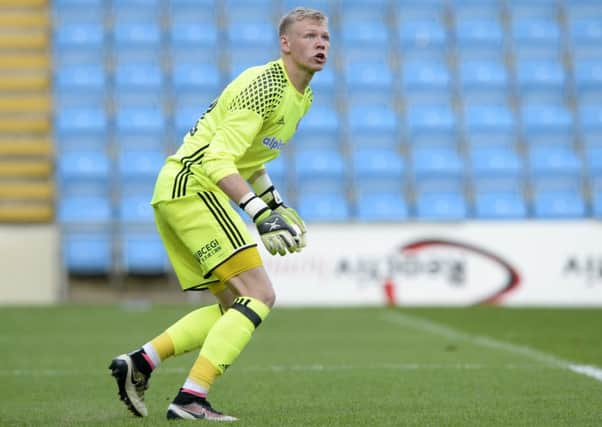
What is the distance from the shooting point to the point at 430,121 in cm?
1934

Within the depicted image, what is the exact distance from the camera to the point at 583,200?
18547mm

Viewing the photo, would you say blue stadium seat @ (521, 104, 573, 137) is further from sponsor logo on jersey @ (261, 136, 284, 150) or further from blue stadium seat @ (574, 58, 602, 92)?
sponsor logo on jersey @ (261, 136, 284, 150)

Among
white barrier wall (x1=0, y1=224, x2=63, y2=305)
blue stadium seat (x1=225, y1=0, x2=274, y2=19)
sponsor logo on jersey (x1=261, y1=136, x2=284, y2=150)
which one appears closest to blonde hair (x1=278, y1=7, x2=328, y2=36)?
sponsor logo on jersey (x1=261, y1=136, x2=284, y2=150)

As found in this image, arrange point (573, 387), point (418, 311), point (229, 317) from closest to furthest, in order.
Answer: point (229, 317) < point (573, 387) < point (418, 311)

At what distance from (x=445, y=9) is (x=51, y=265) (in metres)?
9.49

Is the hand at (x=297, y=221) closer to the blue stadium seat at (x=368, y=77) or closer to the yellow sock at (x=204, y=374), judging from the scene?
the yellow sock at (x=204, y=374)

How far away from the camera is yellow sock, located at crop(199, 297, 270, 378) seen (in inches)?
199

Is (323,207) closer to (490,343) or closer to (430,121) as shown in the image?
(430,121)

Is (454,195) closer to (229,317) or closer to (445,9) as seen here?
(445,9)

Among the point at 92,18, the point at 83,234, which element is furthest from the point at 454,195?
the point at 92,18

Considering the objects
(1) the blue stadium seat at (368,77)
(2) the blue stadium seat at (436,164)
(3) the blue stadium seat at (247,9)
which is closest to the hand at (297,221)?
(2) the blue stadium seat at (436,164)

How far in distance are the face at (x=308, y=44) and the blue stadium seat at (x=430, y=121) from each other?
553 inches

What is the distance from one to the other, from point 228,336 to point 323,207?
1265cm

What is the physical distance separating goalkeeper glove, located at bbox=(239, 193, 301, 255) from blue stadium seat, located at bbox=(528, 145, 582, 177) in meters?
14.2
